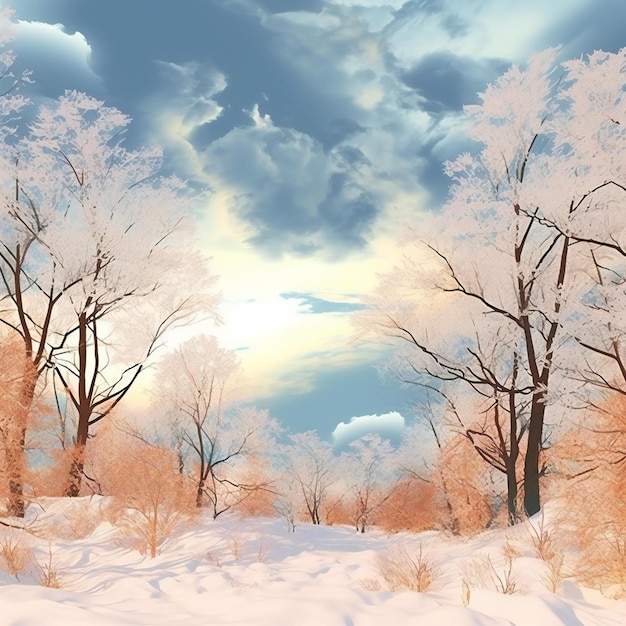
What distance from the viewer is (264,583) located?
25.0 feet

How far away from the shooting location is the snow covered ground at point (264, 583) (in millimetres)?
3984

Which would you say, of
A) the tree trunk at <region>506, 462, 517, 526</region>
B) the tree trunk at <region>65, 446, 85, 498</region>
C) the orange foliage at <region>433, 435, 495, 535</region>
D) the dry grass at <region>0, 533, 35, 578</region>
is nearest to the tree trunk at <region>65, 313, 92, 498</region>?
the tree trunk at <region>65, 446, 85, 498</region>

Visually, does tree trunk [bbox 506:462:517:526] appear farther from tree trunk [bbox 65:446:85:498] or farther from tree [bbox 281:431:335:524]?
tree [bbox 281:431:335:524]

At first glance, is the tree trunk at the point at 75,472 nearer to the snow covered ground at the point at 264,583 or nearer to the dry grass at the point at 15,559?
the snow covered ground at the point at 264,583

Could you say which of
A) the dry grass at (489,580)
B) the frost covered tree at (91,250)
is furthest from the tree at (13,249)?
the dry grass at (489,580)

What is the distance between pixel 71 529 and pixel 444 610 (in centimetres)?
987

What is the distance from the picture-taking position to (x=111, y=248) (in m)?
13.8

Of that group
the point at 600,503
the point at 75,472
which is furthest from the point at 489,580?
the point at 75,472

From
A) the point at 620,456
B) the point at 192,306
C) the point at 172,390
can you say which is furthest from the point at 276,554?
the point at 172,390

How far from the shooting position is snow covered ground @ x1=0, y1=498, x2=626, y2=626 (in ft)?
13.1

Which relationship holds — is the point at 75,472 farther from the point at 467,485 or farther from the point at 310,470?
the point at 310,470

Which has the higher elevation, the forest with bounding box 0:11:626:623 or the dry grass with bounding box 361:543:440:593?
the forest with bounding box 0:11:626:623

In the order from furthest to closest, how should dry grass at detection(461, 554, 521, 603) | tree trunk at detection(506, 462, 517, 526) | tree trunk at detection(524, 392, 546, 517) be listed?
tree trunk at detection(506, 462, 517, 526)
tree trunk at detection(524, 392, 546, 517)
dry grass at detection(461, 554, 521, 603)

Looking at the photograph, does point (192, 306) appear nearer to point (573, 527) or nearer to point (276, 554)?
point (276, 554)
